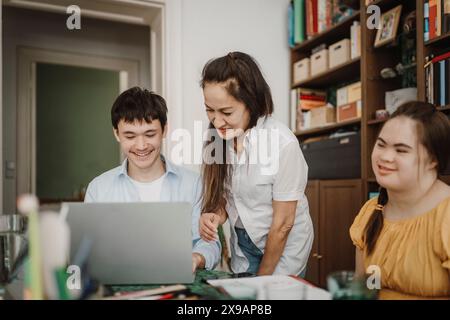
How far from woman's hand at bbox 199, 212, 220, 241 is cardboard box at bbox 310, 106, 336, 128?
1239 mm

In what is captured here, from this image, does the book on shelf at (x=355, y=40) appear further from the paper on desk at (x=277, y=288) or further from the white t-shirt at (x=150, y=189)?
the paper on desk at (x=277, y=288)

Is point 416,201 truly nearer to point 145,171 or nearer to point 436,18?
point 145,171

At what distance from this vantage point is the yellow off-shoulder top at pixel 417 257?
853 mm

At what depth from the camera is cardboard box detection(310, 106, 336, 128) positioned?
2227 millimetres

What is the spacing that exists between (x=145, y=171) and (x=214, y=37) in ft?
2.03

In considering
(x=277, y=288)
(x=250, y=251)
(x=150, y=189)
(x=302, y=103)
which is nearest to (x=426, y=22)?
(x=302, y=103)

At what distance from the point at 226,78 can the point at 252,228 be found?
419mm

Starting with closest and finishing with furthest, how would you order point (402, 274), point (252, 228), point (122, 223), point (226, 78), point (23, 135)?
point (122, 223) < point (402, 274) < point (226, 78) < point (252, 228) < point (23, 135)

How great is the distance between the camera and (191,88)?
169 centimetres

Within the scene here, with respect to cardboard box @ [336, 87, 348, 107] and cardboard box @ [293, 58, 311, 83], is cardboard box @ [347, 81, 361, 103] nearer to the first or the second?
cardboard box @ [336, 87, 348, 107]

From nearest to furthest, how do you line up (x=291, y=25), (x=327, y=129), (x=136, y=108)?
(x=136, y=108) < (x=291, y=25) < (x=327, y=129)

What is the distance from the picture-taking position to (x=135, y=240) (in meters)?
0.76

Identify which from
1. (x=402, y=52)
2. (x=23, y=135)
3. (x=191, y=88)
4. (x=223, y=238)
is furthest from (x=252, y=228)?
(x=23, y=135)
